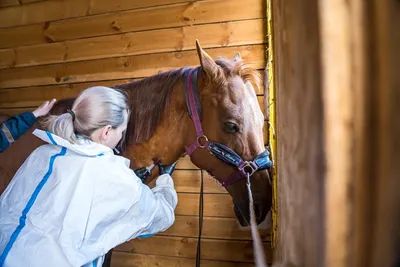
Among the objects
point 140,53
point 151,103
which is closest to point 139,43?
point 140,53

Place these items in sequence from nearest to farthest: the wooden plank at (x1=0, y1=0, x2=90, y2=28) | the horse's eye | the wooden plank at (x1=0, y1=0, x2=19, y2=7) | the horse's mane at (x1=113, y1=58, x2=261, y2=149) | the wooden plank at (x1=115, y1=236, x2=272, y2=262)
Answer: the horse's eye < the horse's mane at (x1=113, y1=58, x2=261, y2=149) < the wooden plank at (x1=115, y1=236, x2=272, y2=262) < the wooden plank at (x1=0, y1=0, x2=90, y2=28) < the wooden plank at (x1=0, y1=0, x2=19, y2=7)

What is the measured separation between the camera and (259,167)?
936 millimetres

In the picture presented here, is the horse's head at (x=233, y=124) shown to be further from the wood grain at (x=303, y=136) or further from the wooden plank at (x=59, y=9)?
the wood grain at (x=303, y=136)

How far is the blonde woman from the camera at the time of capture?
67 centimetres

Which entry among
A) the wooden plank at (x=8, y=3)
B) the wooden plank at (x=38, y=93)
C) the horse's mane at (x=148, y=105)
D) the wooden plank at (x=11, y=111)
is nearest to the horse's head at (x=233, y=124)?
the horse's mane at (x=148, y=105)

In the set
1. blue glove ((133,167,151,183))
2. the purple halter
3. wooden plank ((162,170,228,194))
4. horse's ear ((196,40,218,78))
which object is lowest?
wooden plank ((162,170,228,194))

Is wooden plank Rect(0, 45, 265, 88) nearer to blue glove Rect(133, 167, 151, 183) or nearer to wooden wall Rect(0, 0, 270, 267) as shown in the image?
wooden wall Rect(0, 0, 270, 267)

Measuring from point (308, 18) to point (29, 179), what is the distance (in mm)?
854

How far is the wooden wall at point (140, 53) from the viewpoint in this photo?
4.00ft

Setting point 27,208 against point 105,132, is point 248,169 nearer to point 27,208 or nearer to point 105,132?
point 105,132

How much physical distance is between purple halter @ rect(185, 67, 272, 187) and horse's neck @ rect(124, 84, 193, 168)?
1.4 inches

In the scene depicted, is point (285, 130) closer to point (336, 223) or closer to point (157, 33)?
point (336, 223)

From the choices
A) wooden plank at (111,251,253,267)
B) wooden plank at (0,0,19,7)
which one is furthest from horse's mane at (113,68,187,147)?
wooden plank at (0,0,19,7)

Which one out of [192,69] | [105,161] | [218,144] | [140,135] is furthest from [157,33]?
[105,161]
